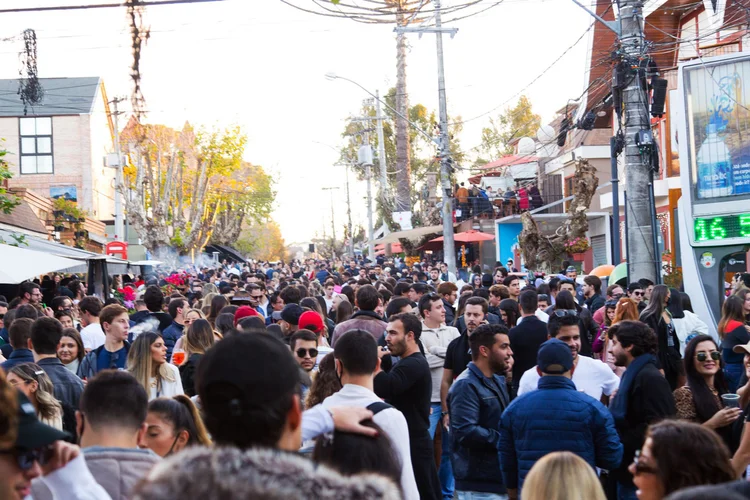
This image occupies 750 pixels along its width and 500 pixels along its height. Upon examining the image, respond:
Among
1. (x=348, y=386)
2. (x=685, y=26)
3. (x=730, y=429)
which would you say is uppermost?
(x=685, y=26)

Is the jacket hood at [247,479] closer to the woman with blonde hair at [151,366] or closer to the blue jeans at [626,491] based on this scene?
the blue jeans at [626,491]

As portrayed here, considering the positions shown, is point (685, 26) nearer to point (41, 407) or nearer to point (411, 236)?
point (411, 236)

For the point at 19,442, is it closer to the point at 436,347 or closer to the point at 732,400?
the point at 732,400

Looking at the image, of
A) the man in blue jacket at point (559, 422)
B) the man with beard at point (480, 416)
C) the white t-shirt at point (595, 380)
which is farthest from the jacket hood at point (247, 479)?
the white t-shirt at point (595, 380)

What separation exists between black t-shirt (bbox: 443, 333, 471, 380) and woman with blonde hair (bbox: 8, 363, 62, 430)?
354 centimetres

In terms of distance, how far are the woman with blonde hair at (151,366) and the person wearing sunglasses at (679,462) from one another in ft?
14.0

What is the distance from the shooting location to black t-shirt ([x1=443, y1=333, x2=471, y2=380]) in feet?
26.9

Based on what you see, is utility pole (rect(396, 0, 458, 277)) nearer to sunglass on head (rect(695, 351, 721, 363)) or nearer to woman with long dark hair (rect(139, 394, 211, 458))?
sunglass on head (rect(695, 351, 721, 363))

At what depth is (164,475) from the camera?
6.34 ft

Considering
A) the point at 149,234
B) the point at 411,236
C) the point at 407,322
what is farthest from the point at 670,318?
the point at 149,234

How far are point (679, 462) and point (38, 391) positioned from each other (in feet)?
13.8

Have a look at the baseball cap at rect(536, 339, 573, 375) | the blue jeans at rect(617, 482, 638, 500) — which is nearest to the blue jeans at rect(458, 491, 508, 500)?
the blue jeans at rect(617, 482, 638, 500)

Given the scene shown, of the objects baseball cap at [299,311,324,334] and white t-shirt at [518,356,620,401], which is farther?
baseball cap at [299,311,324,334]

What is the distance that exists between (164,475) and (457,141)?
64135mm
